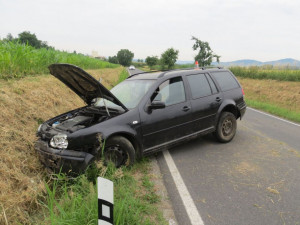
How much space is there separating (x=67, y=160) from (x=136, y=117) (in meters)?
1.31

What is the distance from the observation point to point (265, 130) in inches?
268

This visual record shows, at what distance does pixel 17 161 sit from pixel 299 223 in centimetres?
399

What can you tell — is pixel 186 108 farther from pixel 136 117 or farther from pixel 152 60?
pixel 152 60

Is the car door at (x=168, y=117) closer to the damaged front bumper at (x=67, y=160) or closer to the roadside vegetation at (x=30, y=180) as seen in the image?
the roadside vegetation at (x=30, y=180)

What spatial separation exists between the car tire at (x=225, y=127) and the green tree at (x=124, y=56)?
465ft

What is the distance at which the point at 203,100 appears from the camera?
486 centimetres

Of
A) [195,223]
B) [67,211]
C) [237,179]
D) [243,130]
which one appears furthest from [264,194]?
[243,130]

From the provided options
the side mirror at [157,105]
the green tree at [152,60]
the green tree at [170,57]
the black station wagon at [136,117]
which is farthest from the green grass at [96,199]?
the green tree at [152,60]

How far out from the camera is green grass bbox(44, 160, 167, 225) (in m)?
2.33

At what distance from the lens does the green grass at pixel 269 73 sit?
20.5 meters

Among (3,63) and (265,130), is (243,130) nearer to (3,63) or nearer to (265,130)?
(265,130)

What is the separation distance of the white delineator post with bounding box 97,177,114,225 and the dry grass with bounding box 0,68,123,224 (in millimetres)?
1103

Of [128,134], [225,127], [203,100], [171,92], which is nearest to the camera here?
[128,134]

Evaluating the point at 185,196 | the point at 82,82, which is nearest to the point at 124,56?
the point at 82,82
